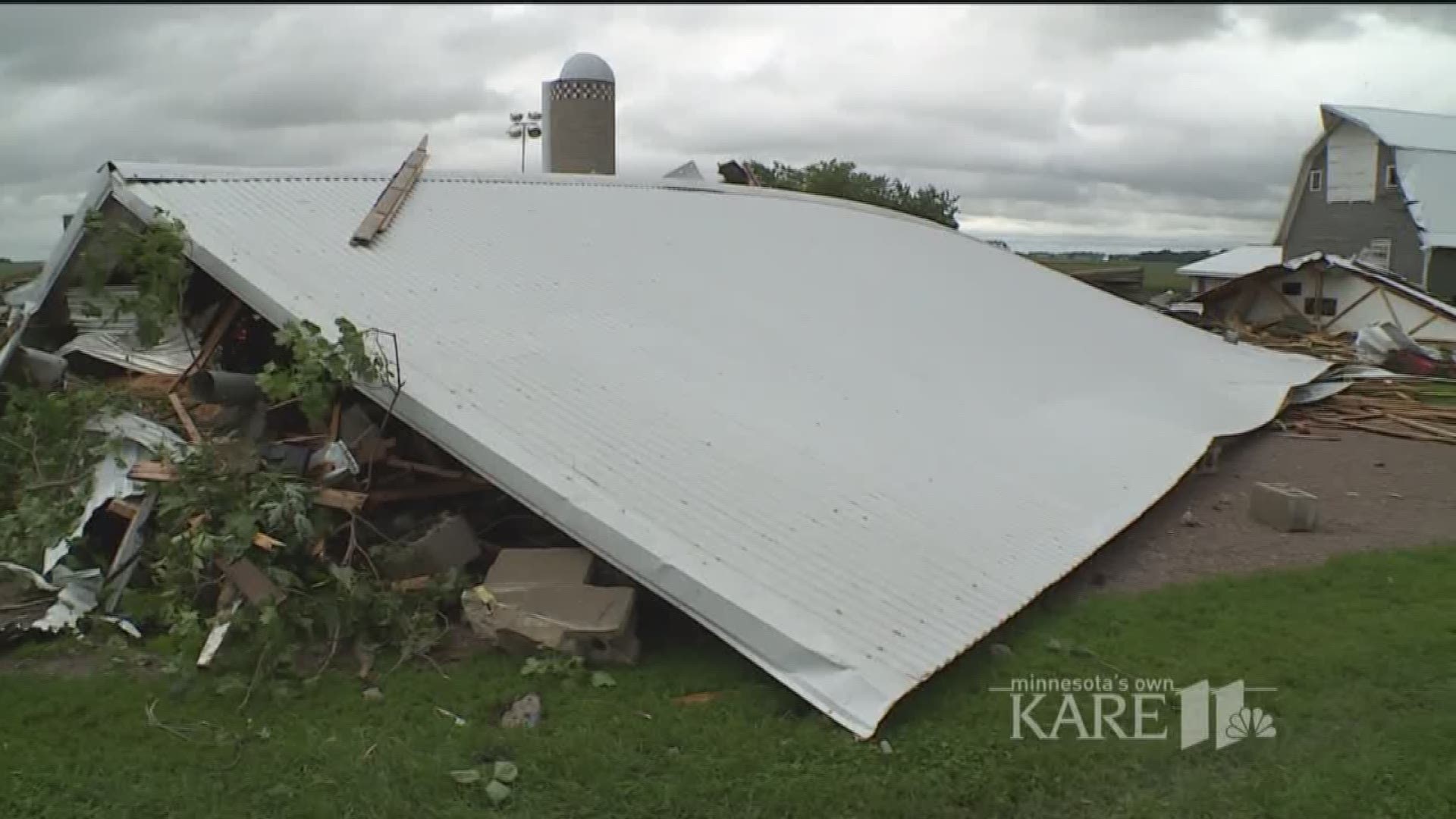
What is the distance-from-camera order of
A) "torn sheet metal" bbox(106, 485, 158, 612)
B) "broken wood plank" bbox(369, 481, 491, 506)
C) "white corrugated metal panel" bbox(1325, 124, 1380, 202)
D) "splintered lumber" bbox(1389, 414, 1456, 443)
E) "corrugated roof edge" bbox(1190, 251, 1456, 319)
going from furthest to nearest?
"white corrugated metal panel" bbox(1325, 124, 1380, 202), "corrugated roof edge" bbox(1190, 251, 1456, 319), "splintered lumber" bbox(1389, 414, 1456, 443), "broken wood plank" bbox(369, 481, 491, 506), "torn sheet metal" bbox(106, 485, 158, 612)

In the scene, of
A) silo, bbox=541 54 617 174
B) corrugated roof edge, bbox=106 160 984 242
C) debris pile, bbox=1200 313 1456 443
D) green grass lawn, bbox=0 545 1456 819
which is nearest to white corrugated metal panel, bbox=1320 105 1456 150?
debris pile, bbox=1200 313 1456 443

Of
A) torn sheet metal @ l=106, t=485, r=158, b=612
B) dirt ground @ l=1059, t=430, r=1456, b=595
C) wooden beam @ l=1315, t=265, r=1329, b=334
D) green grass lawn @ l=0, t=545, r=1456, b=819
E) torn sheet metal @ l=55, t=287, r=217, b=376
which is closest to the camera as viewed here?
green grass lawn @ l=0, t=545, r=1456, b=819

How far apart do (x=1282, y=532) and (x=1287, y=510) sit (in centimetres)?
17

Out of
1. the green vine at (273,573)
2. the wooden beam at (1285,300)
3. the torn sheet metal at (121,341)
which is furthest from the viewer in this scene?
the wooden beam at (1285,300)

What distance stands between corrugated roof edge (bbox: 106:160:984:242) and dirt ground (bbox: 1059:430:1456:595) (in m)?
5.89

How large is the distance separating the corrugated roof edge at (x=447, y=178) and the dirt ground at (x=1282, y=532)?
19.3 feet

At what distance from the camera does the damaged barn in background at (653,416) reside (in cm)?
505

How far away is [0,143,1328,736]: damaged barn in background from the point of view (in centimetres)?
505

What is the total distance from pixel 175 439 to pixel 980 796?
16.2 feet

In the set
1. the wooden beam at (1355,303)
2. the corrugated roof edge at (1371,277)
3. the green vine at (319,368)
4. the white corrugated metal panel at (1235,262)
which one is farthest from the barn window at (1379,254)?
the green vine at (319,368)

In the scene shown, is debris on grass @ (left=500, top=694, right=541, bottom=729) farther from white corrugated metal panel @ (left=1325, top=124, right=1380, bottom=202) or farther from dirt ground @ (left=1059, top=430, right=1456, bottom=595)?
white corrugated metal panel @ (left=1325, top=124, right=1380, bottom=202)

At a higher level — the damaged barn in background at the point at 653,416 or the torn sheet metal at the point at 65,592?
the damaged barn in background at the point at 653,416

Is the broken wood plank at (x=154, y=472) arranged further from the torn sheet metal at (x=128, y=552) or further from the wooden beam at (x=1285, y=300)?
the wooden beam at (x=1285, y=300)

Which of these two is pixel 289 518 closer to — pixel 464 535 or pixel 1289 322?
pixel 464 535
